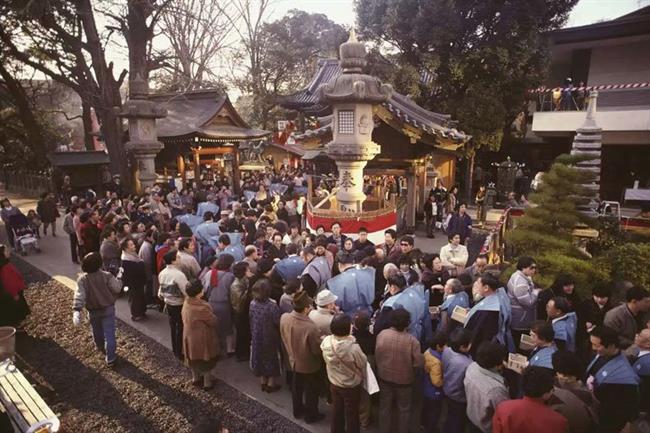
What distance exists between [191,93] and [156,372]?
21270 millimetres

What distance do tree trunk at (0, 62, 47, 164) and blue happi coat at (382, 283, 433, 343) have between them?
1031 inches

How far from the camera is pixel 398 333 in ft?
14.0

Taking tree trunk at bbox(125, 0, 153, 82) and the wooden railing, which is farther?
tree trunk at bbox(125, 0, 153, 82)

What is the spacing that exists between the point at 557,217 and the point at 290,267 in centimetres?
479

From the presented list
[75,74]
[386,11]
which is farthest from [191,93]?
[386,11]

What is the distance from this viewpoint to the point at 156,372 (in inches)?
243

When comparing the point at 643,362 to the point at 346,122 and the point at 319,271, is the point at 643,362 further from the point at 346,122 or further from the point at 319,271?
the point at 346,122

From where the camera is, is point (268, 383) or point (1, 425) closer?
point (1, 425)

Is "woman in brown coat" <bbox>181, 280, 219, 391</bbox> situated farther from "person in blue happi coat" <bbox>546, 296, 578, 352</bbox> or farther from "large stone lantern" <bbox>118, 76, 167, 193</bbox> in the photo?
"large stone lantern" <bbox>118, 76, 167, 193</bbox>

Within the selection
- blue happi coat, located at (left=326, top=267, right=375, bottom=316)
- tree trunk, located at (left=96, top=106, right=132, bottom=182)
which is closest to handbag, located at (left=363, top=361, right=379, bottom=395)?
blue happi coat, located at (left=326, top=267, right=375, bottom=316)

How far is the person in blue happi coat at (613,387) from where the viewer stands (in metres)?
3.65

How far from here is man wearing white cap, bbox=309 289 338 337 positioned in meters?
4.88

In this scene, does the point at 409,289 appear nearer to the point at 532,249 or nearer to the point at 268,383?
the point at 268,383

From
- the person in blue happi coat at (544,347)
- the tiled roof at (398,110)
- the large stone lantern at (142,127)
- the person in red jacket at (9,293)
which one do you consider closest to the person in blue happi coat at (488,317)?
the person in blue happi coat at (544,347)
